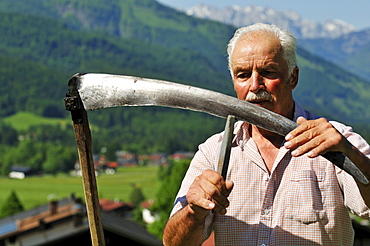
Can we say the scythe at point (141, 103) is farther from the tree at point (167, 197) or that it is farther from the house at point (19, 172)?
the house at point (19, 172)

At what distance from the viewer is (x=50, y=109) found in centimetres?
17700

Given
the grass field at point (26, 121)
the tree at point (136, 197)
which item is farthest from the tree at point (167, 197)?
the grass field at point (26, 121)

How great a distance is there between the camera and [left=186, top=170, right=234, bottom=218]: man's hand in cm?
230

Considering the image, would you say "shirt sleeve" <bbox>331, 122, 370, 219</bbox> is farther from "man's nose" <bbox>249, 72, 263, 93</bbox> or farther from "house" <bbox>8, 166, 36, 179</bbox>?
"house" <bbox>8, 166, 36, 179</bbox>

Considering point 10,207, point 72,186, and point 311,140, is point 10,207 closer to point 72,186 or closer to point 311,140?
point 72,186

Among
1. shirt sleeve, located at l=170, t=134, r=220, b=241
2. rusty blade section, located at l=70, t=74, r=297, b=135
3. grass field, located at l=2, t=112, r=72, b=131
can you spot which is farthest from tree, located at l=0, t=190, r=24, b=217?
grass field, located at l=2, t=112, r=72, b=131

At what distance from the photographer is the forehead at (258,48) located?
9.40 feet

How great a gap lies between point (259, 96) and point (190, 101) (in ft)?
2.14

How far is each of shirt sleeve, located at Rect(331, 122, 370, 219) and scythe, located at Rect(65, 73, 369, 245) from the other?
1.18ft

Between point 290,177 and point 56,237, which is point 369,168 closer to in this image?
point 290,177

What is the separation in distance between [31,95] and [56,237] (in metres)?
170

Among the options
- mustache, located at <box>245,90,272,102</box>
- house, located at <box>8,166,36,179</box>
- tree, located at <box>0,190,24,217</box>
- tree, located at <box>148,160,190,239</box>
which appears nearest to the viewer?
mustache, located at <box>245,90,272,102</box>

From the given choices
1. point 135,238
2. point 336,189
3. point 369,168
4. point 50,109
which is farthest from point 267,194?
point 50,109

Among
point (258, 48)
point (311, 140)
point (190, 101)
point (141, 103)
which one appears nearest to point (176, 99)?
point (190, 101)
